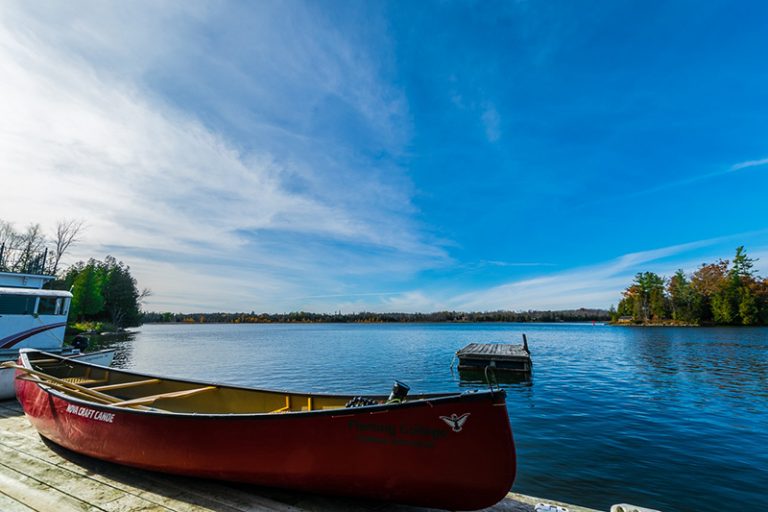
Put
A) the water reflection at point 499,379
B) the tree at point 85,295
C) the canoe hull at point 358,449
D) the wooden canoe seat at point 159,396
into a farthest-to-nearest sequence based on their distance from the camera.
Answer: the tree at point 85,295, the water reflection at point 499,379, the wooden canoe seat at point 159,396, the canoe hull at point 358,449

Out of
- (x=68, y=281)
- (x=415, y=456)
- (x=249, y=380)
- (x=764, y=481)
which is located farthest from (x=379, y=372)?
(x=68, y=281)

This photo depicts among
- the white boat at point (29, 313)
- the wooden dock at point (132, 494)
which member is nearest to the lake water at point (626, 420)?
the wooden dock at point (132, 494)

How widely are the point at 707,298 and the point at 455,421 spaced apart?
106889 mm

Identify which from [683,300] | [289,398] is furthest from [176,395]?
[683,300]

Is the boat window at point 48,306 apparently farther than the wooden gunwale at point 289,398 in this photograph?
Yes

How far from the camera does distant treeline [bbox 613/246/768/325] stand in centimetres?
7025

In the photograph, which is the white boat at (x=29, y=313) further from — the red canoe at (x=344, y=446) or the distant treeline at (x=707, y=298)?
the distant treeline at (x=707, y=298)

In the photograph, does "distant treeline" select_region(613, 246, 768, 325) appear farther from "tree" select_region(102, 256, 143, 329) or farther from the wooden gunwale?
"tree" select_region(102, 256, 143, 329)

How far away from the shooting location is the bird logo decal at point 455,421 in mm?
3518

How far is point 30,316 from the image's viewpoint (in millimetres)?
12047

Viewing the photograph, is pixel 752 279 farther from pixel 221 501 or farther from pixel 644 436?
pixel 221 501

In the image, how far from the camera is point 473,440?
3.53 meters

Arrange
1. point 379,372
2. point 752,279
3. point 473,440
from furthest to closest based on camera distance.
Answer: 1. point 752,279
2. point 379,372
3. point 473,440

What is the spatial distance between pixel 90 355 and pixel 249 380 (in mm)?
7709
